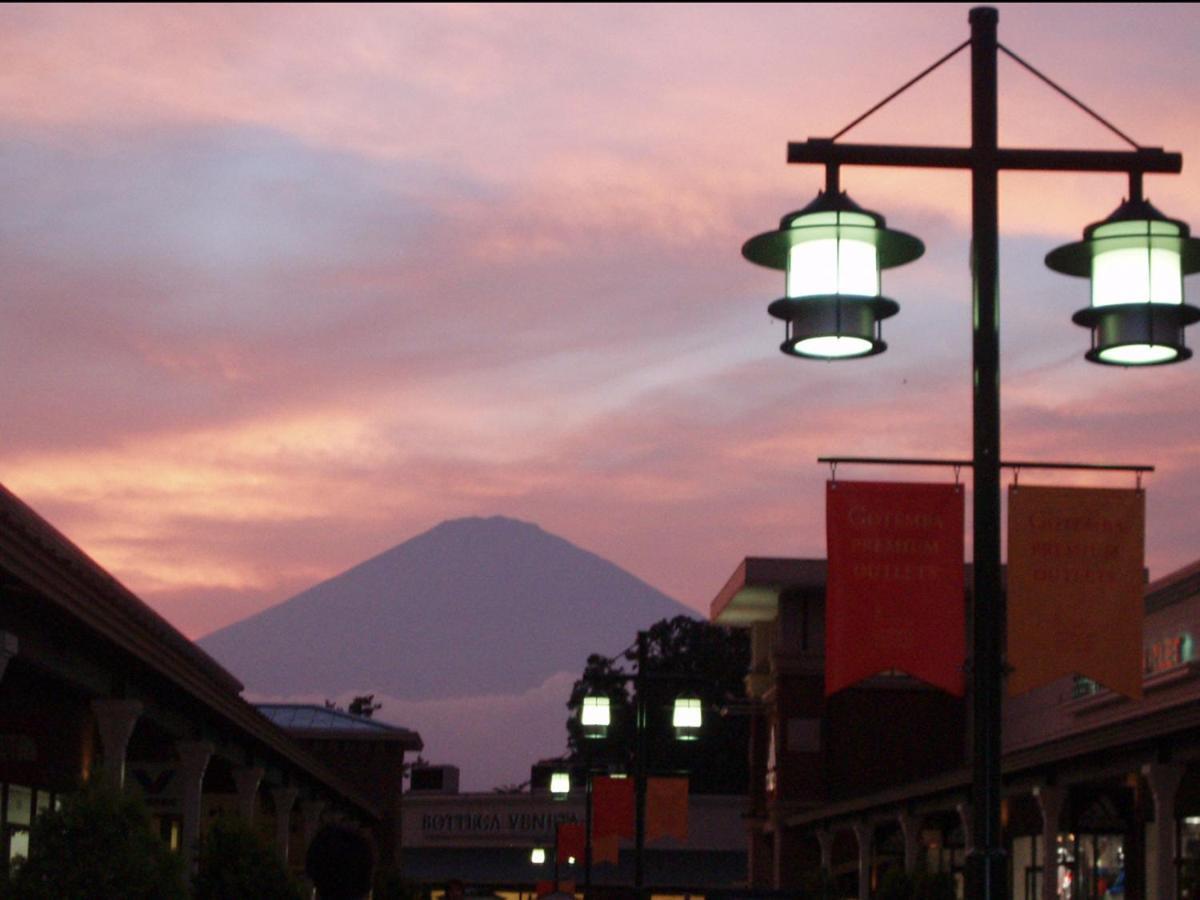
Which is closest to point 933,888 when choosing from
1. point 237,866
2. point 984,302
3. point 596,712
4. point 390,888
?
point 596,712

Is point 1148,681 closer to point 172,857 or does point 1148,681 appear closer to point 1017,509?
point 172,857

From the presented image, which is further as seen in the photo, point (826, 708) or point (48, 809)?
point (826, 708)

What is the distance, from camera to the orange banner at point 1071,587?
11633mm

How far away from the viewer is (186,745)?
93.9ft

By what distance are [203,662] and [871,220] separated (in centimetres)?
2570

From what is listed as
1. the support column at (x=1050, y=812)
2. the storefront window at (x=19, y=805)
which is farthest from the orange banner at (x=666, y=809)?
the storefront window at (x=19, y=805)

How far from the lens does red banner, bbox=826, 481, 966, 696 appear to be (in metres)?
12.1

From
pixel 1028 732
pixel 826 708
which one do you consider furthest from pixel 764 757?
pixel 1028 732

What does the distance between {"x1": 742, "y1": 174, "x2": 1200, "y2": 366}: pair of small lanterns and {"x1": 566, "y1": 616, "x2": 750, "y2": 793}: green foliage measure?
92320 millimetres

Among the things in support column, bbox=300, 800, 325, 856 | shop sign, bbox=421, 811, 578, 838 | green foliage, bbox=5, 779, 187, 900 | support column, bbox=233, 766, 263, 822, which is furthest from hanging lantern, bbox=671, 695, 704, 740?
shop sign, bbox=421, 811, 578, 838

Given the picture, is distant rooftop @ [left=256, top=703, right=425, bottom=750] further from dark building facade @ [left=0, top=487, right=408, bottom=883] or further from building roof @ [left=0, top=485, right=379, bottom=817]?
building roof @ [left=0, top=485, right=379, bottom=817]

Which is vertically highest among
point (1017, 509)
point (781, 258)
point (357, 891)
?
point (781, 258)

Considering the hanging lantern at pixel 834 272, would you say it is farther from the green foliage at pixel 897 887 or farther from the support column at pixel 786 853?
the support column at pixel 786 853

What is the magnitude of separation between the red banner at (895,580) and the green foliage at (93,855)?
29.0 feet
